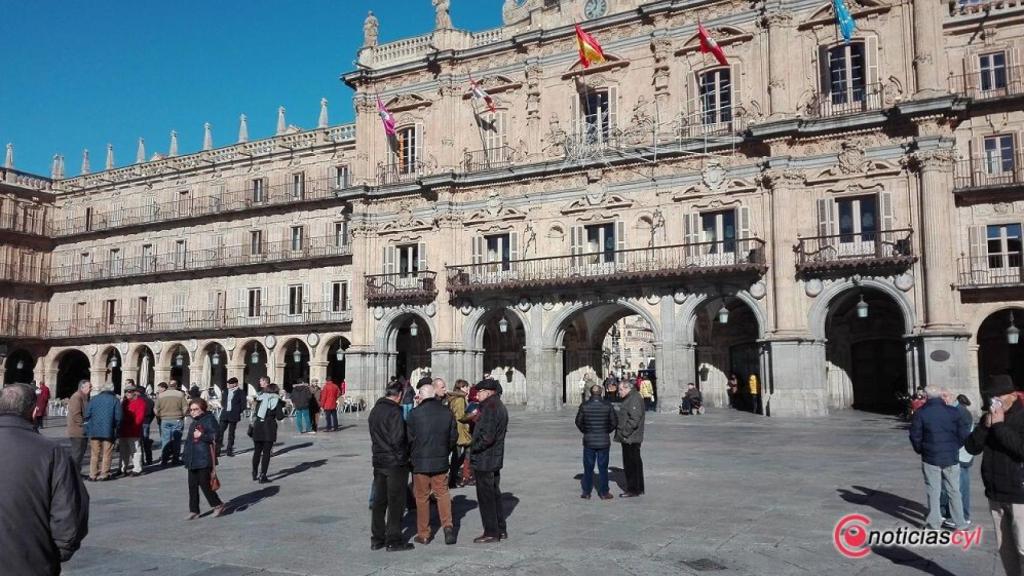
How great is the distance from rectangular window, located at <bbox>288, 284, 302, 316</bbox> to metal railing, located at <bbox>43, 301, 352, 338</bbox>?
6cm

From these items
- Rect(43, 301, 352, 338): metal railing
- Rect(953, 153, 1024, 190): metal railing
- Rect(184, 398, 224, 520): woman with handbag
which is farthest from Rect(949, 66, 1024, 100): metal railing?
Rect(43, 301, 352, 338): metal railing

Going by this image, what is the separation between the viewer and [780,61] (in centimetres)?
2773

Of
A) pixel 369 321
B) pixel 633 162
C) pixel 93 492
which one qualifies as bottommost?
pixel 93 492

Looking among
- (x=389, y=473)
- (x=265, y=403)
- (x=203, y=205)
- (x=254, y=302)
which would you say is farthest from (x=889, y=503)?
(x=203, y=205)

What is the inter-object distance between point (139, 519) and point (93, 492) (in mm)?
3234

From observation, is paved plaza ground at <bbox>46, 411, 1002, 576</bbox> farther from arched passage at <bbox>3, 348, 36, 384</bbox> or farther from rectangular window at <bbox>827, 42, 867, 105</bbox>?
arched passage at <bbox>3, 348, 36, 384</bbox>

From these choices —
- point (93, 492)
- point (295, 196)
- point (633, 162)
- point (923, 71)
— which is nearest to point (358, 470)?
point (93, 492)

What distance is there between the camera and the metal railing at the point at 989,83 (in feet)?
87.1

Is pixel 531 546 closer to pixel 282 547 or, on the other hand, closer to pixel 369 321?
pixel 282 547

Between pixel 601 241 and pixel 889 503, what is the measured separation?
20.8 m

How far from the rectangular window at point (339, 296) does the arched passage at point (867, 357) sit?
2256 centimetres

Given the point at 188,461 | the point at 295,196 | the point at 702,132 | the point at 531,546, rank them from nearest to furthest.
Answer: the point at 531,546 → the point at 188,461 → the point at 702,132 → the point at 295,196

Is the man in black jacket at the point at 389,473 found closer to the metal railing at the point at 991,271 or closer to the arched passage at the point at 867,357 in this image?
the metal railing at the point at 991,271

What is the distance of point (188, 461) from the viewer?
10.3 metres
